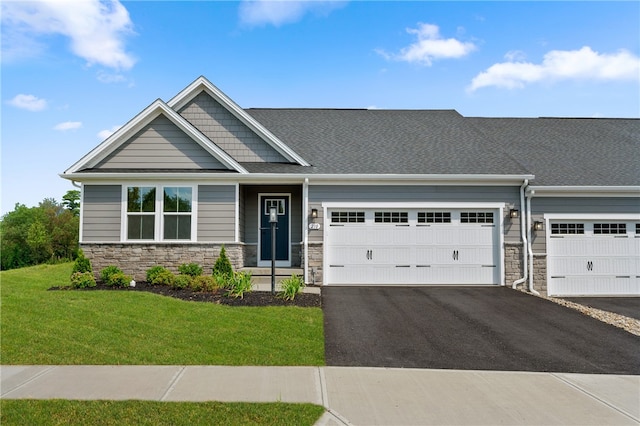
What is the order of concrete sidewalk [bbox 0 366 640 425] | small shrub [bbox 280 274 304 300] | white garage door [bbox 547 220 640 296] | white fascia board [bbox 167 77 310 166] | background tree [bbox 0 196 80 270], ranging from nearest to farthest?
1. concrete sidewalk [bbox 0 366 640 425]
2. small shrub [bbox 280 274 304 300]
3. white garage door [bbox 547 220 640 296]
4. white fascia board [bbox 167 77 310 166]
5. background tree [bbox 0 196 80 270]

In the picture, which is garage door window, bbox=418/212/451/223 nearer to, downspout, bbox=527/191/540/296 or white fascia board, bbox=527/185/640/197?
downspout, bbox=527/191/540/296

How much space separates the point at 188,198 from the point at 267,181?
2380mm

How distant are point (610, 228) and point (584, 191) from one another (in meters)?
1.53

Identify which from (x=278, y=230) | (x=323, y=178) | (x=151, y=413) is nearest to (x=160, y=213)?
(x=278, y=230)

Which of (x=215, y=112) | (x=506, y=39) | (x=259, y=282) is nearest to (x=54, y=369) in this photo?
(x=259, y=282)

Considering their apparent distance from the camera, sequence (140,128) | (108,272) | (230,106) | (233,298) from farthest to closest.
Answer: (230,106), (140,128), (108,272), (233,298)

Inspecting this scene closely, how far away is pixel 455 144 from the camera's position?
14297 mm

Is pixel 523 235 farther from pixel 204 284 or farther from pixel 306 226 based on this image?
pixel 204 284

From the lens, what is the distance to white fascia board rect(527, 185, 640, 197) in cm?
1208

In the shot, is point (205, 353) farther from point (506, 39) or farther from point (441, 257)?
point (506, 39)

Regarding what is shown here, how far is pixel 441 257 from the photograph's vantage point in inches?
487

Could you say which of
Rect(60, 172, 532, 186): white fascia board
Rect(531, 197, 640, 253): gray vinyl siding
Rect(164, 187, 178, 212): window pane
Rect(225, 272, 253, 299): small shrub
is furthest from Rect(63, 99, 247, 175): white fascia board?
Rect(531, 197, 640, 253): gray vinyl siding

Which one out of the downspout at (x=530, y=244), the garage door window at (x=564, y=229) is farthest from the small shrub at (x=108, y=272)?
the garage door window at (x=564, y=229)

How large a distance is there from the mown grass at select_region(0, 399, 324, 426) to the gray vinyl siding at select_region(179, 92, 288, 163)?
32.4 ft
